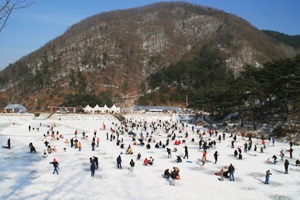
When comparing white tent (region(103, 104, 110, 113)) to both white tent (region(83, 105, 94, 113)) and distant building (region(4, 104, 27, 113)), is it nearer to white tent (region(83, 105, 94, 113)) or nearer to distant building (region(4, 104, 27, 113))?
white tent (region(83, 105, 94, 113))

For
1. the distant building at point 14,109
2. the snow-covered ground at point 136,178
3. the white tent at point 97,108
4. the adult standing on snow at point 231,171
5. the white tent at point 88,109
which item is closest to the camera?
the snow-covered ground at point 136,178

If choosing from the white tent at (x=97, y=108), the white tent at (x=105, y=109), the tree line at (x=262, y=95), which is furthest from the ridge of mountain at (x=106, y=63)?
the tree line at (x=262, y=95)

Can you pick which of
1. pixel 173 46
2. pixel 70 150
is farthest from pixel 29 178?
pixel 173 46

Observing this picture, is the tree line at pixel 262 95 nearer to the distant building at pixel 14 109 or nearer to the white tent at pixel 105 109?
the white tent at pixel 105 109

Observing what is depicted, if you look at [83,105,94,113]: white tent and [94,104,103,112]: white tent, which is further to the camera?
[94,104,103,112]: white tent

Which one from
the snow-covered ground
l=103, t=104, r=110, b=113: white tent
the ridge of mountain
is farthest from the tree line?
the ridge of mountain

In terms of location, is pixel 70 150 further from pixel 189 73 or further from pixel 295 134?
pixel 189 73

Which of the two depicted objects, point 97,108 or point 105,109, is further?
point 105,109

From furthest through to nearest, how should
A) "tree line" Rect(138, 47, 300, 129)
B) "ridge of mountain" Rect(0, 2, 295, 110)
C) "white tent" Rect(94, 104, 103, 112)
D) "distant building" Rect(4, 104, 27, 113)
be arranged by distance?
"ridge of mountain" Rect(0, 2, 295, 110) → "white tent" Rect(94, 104, 103, 112) → "distant building" Rect(4, 104, 27, 113) → "tree line" Rect(138, 47, 300, 129)

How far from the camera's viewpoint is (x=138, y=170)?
21.2m

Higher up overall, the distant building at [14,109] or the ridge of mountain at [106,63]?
the ridge of mountain at [106,63]

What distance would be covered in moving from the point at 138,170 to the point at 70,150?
10.4 metres

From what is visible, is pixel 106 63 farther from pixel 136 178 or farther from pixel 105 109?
pixel 136 178

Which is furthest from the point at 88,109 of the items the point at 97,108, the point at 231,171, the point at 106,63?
the point at 106,63
